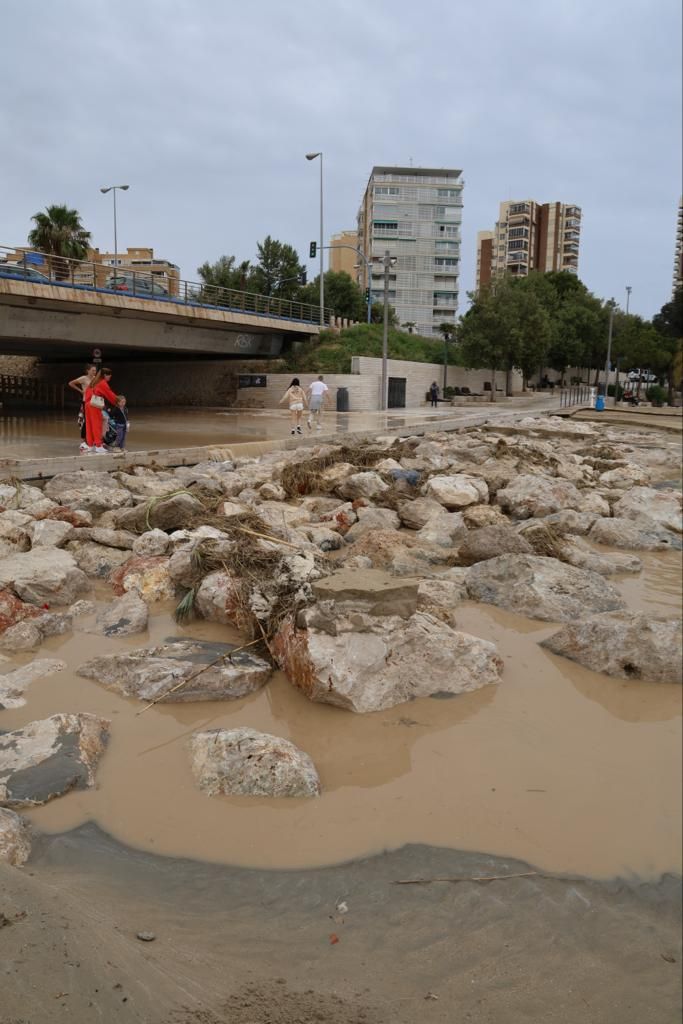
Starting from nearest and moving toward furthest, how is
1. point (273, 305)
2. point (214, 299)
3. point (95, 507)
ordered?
point (95, 507) → point (214, 299) → point (273, 305)

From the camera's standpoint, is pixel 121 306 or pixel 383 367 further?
pixel 383 367

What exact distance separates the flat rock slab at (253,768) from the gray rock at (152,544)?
3.62 m

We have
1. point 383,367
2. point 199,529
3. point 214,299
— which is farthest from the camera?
point 383,367

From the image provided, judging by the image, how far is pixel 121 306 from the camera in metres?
24.9

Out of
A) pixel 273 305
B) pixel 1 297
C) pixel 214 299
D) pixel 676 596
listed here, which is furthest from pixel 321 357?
pixel 676 596

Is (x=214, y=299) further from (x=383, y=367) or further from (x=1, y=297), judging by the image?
(x=1, y=297)

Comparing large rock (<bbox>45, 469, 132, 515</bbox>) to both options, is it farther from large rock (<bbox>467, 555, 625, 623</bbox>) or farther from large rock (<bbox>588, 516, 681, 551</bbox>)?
large rock (<bbox>588, 516, 681, 551</bbox>)

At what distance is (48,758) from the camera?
11.4 ft

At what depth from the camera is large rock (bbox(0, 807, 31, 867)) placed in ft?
9.11

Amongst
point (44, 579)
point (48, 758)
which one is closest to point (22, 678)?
point (48, 758)

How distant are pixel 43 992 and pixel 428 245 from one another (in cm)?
9129

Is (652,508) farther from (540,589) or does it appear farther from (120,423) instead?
(120,423)

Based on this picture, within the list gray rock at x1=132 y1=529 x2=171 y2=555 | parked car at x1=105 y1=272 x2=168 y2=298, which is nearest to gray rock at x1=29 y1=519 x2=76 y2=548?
gray rock at x1=132 y1=529 x2=171 y2=555

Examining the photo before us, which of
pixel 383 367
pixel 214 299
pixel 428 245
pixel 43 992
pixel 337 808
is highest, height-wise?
pixel 428 245
